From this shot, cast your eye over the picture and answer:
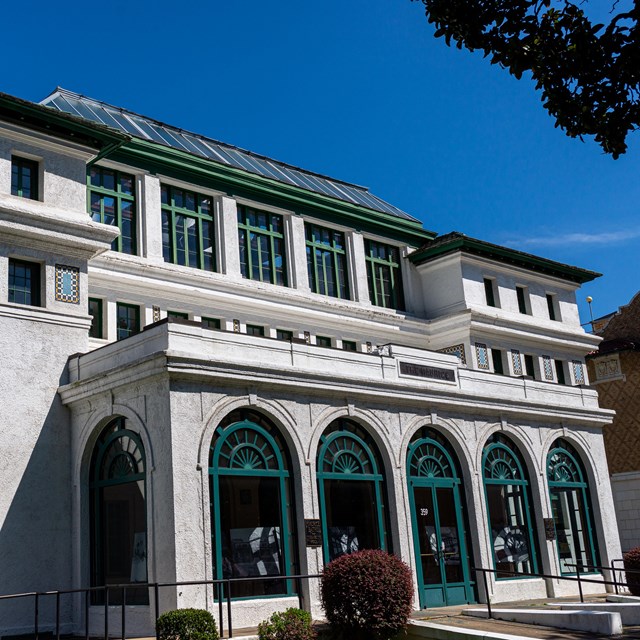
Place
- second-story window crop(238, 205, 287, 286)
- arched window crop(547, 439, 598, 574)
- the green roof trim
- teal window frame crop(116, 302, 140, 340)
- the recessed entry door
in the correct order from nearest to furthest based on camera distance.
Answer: the recessed entry door, teal window frame crop(116, 302, 140, 340), arched window crop(547, 439, 598, 574), the green roof trim, second-story window crop(238, 205, 287, 286)

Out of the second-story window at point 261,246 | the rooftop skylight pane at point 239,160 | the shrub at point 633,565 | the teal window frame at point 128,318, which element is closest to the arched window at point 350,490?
the teal window frame at point 128,318

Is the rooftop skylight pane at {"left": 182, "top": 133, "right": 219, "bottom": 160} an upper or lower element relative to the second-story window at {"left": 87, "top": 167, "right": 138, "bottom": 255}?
upper

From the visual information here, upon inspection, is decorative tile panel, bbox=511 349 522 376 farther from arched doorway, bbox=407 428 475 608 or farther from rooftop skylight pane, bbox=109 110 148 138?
rooftop skylight pane, bbox=109 110 148 138

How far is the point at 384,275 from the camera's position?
34.7 meters

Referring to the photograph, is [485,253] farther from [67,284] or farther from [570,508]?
[67,284]

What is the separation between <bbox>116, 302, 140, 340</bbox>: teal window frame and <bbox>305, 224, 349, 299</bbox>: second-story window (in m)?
7.30

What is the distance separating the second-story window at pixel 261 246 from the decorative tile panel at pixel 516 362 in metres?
10.1

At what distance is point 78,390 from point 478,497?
36.8 ft

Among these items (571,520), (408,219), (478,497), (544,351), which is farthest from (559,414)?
(408,219)

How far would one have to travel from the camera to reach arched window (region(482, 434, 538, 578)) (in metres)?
25.8

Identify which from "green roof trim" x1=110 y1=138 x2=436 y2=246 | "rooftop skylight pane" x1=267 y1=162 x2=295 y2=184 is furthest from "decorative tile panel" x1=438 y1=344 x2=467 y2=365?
"rooftop skylight pane" x1=267 y1=162 x2=295 y2=184

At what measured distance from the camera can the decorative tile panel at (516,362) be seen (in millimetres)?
35188

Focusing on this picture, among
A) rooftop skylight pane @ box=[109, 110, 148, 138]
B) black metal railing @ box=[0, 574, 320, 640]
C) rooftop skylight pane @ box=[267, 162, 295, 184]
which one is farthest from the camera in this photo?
rooftop skylight pane @ box=[267, 162, 295, 184]

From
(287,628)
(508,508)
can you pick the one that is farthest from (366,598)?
(508,508)
